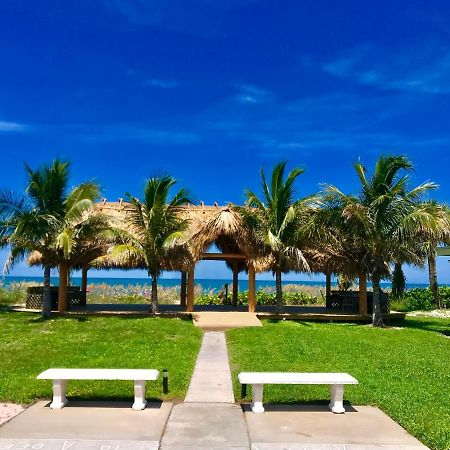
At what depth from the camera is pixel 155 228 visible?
1894 cm

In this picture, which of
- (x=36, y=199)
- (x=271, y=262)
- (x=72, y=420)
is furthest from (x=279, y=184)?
(x=72, y=420)

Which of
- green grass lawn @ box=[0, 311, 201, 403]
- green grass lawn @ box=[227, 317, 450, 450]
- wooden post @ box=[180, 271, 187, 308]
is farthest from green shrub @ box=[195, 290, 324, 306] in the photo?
green grass lawn @ box=[0, 311, 201, 403]

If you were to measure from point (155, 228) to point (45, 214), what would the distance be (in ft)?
12.7

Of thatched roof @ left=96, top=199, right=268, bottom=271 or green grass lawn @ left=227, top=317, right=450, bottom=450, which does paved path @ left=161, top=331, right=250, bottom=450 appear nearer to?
green grass lawn @ left=227, top=317, right=450, bottom=450

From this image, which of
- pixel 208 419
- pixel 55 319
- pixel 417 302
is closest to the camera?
→ pixel 208 419

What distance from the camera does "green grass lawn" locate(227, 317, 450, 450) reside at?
702cm

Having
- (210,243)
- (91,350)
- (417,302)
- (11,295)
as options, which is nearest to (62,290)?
(210,243)

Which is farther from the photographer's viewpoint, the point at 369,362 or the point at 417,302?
the point at 417,302

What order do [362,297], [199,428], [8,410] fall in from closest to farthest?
[199,428], [8,410], [362,297]

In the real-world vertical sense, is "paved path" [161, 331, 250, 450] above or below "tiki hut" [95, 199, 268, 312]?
below

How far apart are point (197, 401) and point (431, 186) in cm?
1344

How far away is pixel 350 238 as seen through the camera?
19438 millimetres

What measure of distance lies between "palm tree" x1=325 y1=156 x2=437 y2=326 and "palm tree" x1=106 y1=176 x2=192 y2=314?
571cm

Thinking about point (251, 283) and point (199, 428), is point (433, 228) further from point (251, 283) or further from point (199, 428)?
point (199, 428)
